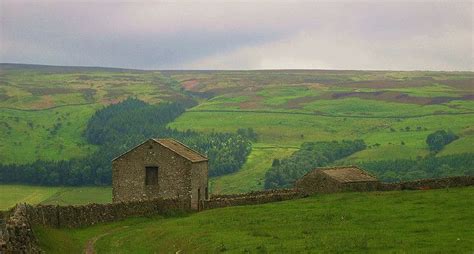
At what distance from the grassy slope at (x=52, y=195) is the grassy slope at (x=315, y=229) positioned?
79929mm

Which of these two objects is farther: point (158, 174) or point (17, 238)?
point (158, 174)

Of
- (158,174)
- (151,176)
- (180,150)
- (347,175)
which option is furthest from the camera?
(180,150)

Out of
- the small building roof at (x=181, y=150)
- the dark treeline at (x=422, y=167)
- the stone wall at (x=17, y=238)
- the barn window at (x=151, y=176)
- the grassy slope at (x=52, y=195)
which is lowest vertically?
the grassy slope at (x=52, y=195)

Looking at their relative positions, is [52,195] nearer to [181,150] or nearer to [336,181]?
[181,150]

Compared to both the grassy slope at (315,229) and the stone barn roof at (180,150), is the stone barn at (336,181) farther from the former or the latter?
the stone barn roof at (180,150)

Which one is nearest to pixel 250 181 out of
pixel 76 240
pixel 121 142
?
pixel 121 142

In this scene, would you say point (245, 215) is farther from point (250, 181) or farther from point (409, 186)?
point (250, 181)

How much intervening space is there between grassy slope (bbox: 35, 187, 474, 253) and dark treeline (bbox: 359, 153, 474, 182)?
81.5m

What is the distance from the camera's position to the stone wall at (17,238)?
85.2ft

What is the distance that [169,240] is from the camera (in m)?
38.7

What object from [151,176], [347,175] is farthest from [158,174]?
[347,175]

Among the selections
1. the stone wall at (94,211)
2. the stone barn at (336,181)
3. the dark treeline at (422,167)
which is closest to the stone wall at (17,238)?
the stone wall at (94,211)

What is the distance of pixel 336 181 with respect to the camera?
57.9 m

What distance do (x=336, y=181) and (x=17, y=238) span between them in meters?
33.4
